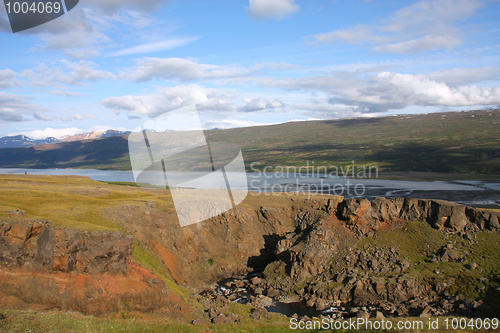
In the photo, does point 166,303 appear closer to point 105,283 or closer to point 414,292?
point 105,283

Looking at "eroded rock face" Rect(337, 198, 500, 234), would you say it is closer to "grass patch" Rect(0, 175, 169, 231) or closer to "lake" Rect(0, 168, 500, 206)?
"grass patch" Rect(0, 175, 169, 231)

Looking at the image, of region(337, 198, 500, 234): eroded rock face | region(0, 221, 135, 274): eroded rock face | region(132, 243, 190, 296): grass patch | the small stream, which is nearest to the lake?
Result: region(337, 198, 500, 234): eroded rock face

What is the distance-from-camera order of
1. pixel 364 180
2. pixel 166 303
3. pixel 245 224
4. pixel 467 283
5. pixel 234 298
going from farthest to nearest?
pixel 364 180
pixel 245 224
pixel 234 298
pixel 467 283
pixel 166 303

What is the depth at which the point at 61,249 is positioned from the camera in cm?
2509

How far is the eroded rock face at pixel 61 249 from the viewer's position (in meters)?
23.4

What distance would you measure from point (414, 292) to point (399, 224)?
1064 cm

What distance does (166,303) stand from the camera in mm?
27594

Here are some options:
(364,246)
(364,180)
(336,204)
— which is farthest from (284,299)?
(364,180)

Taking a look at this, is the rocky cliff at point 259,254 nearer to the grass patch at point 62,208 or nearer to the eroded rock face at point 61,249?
the eroded rock face at point 61,249

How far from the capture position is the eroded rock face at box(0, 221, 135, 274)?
76.8 feet

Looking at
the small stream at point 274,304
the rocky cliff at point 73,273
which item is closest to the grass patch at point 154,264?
the rocky cliff at point 73,273

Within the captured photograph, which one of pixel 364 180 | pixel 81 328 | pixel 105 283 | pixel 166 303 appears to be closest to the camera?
pixel 81 328

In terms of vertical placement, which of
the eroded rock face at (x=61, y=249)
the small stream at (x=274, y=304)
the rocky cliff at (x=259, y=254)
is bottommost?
the small stream at (x=274, y=304)

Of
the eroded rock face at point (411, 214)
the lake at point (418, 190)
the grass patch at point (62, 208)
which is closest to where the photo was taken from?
the grass patch at point (62, 208)
